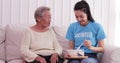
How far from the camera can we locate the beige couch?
2.58 meters

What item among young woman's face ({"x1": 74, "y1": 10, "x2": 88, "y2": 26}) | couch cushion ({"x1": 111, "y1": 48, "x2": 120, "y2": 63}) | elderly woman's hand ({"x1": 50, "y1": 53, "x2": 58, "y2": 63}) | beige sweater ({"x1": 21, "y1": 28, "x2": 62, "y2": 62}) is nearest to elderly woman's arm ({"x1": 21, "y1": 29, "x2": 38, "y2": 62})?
beige sweater ({"x1": 21, "y1": 28, "x2": 62, "y2": 62})

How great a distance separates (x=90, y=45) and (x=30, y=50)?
0.57m

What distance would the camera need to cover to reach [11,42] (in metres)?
2.62

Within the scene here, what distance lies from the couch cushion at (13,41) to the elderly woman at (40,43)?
0.26m

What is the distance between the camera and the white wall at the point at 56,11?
3.01 metres

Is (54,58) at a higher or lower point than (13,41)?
lower

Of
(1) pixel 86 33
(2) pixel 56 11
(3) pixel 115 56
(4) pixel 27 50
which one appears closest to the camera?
(3) pixel 115 56

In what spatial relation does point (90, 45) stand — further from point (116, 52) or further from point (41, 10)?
point (41, 10)

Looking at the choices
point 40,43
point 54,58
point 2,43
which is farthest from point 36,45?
point 2,43

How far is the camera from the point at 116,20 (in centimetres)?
328

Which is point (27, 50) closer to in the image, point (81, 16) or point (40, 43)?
point (40, 43)

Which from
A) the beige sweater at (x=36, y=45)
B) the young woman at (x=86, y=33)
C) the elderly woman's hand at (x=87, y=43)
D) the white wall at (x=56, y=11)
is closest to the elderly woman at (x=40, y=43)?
the beige sweater at (x=36, y=45)

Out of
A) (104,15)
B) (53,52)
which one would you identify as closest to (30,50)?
(53,52)

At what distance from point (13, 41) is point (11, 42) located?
26mm
